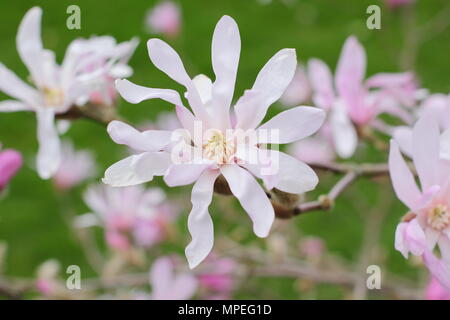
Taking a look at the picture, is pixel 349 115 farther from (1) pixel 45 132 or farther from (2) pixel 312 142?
(2) pixel 312 142

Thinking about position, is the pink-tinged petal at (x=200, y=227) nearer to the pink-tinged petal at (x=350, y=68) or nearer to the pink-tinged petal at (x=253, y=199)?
the pink-tinged petal at (x=253, y=199)

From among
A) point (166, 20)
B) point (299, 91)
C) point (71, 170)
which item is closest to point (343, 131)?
point (299, 91)

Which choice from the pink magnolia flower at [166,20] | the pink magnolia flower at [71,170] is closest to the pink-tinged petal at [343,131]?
the pink magnolia flower at [71,170]

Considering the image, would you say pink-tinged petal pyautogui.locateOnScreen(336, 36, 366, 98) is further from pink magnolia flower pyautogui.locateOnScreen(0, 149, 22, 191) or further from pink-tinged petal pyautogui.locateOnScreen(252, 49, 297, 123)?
pink magnolia flower pyautogui.locateOnScreen(0, 149, 22, 191)

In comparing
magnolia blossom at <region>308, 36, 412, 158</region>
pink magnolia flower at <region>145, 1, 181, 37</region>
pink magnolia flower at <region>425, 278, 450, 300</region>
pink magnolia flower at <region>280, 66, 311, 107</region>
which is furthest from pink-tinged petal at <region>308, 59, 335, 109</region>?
pink magnolia flower at <region>145, 1, 181, 37</region>

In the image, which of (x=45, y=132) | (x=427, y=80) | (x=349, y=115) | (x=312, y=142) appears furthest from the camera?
(x=427, y=80)
